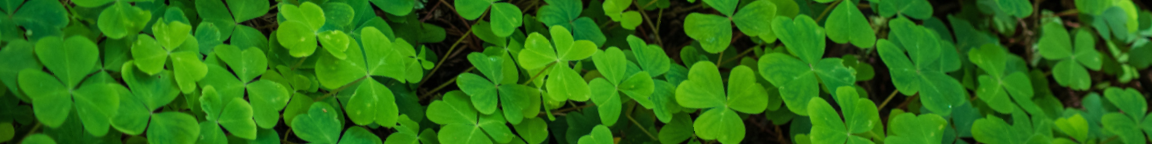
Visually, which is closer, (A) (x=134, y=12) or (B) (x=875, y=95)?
(A) (x=134, y=12)

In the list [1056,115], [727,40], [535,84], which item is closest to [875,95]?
[1056,115]

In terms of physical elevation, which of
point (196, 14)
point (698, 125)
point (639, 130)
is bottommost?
point (639, 130)

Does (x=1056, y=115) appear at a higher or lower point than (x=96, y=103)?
lower

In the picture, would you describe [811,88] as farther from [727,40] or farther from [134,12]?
[134,12]

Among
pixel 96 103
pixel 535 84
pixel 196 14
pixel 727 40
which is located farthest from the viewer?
pixel 727 40

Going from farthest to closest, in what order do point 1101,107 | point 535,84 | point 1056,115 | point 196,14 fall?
point 1101,107 → point 1056,115 → point 535,84 → point 196,14

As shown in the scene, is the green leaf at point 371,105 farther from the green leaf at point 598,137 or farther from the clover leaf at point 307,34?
the green leaf at point 598,137

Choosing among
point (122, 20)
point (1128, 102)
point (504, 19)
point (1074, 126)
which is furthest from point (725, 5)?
point (1128, 102)

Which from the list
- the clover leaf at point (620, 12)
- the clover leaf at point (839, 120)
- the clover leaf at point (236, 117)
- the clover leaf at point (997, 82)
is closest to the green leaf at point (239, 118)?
the clover leaf at point (236, 117)

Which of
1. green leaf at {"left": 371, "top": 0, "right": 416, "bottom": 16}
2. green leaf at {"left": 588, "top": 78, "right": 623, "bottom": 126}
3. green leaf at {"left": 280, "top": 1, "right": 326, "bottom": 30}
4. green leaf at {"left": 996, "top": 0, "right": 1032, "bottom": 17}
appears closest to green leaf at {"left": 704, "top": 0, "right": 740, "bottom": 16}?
green leaf at {"left": 588, "top": 78, "right": 623, "bottom": 126}
